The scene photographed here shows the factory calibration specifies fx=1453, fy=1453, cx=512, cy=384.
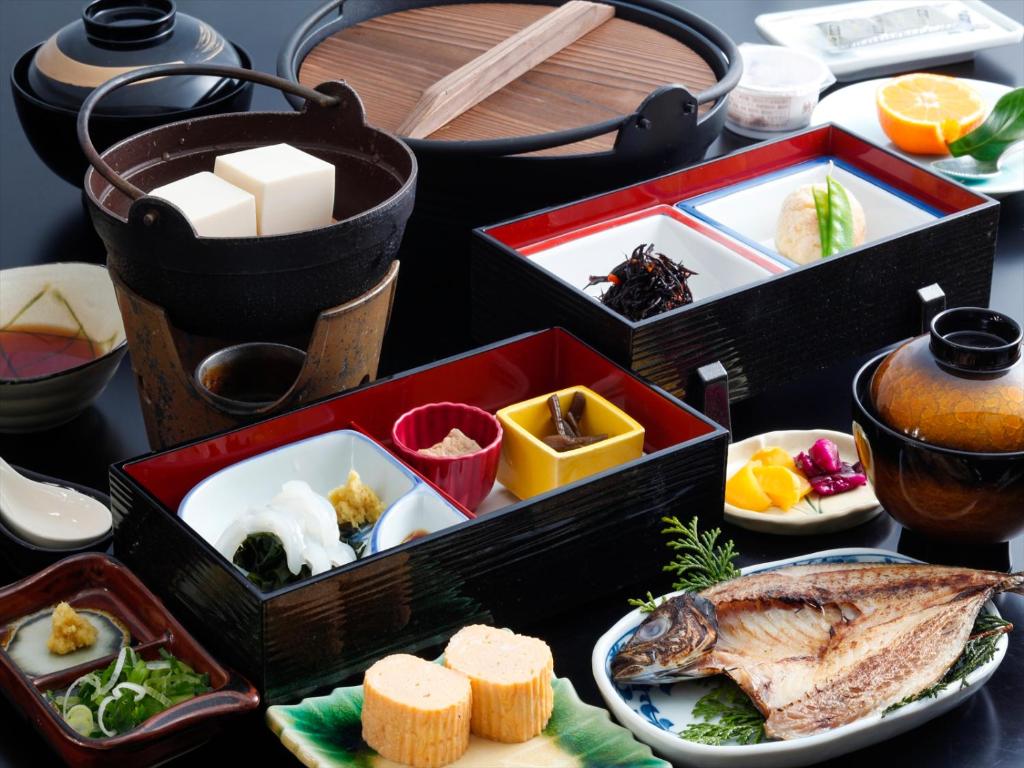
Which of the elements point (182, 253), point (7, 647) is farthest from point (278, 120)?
point (7, 647)

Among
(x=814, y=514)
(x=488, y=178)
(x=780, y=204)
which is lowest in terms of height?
(x=814, y=514)

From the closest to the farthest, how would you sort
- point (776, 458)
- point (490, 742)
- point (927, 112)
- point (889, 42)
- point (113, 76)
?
point (490, 742) < point (776, 458) < point (113, 76) < point (927, 112) < point (889, 42)

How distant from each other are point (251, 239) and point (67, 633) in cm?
36

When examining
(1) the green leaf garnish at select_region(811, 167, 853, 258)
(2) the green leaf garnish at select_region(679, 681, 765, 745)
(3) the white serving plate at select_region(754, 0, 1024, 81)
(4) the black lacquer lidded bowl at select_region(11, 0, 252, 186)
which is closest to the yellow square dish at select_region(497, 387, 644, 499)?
(2) the green leaf garnish at select_region(679, 681, 765, 745)

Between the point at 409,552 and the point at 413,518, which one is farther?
the point at 413,518

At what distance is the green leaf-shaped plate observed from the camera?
1048 millimetres

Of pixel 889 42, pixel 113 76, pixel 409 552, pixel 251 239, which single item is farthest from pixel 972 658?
pixel 889 42

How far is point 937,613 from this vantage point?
116cm

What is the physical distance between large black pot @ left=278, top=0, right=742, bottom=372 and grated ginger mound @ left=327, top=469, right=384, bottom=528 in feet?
1.25

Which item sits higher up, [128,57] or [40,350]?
[128,57]

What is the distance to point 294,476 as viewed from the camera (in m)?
1.29

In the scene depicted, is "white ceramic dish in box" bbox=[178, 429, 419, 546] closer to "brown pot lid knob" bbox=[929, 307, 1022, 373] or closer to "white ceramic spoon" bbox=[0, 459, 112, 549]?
"white ceramic spoon" bbox=[0, 459, 112, 549]

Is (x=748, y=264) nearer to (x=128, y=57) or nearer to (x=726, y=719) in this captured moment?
(x=726, y=719)

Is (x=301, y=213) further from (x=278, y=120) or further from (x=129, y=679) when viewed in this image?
(x=129, y=679)
